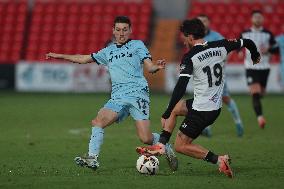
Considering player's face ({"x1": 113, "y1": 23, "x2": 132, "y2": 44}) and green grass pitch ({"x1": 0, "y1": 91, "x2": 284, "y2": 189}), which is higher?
player's face ({"x1": 113, "y1": 23, "x2": 132, "y2": 44})

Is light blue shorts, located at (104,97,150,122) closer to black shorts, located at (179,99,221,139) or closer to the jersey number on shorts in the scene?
black shorts, located at (179,99,221,139)

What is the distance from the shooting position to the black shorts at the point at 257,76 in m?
17.4

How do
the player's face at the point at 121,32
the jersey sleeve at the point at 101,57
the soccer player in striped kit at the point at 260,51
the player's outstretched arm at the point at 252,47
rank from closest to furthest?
1. the player's outstretched arm at the point at 252,47
2. the player's face at the point at 121,32
3. the jersey sleeve at the point at 101,57
4. the soccer player in striped kit at the point at 260,51

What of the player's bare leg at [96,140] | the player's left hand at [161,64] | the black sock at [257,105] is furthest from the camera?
the black sock at [257,105]

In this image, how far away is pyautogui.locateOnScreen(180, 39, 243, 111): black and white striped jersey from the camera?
1006cm

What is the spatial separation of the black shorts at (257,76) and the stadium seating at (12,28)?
1638 cm

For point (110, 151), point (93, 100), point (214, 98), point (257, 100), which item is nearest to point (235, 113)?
point (257, 100)

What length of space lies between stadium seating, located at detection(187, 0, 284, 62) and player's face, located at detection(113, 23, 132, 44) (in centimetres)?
2033

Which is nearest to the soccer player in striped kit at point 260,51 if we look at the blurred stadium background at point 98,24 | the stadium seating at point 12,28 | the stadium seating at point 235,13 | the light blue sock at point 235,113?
the light blue sock at point 235,113

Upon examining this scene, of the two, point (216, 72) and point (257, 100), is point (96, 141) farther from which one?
point (257, 100)

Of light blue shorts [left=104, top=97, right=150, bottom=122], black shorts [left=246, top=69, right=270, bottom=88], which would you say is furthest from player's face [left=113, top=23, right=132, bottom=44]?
black shorts [left=246, top=69, right=270, bottom=88]

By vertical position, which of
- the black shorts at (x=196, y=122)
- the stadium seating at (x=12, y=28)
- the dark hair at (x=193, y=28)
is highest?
the dark hair at (x=193, y=28)

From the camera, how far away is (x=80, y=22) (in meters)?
33.2

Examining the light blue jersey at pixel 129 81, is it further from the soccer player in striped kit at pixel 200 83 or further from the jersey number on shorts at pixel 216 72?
the jersey number on shorts at pixel 216 72
